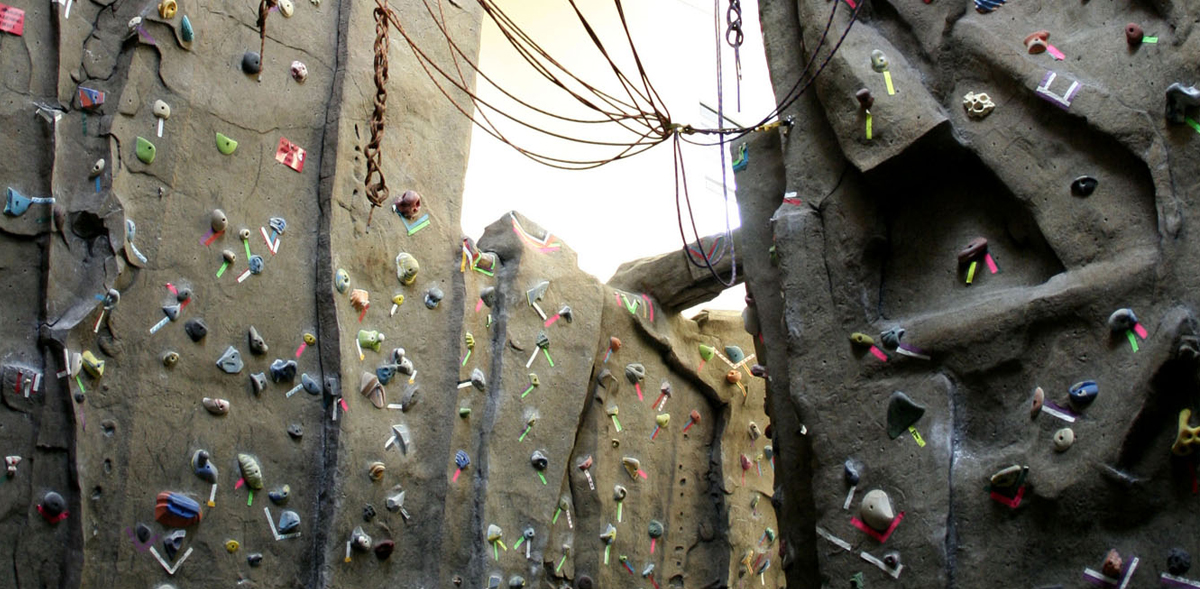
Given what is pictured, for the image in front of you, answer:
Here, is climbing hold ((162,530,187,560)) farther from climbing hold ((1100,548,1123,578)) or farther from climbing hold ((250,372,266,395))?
climbing hold ((1100,548,1123,578))

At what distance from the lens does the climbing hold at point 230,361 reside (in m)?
3.86

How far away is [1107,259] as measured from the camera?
135 inches

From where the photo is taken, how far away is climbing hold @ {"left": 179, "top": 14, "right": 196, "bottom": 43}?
3900 millimetres

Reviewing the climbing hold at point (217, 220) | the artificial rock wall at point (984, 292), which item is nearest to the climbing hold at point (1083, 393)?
A: the artificial rock wall at point (984, 292)

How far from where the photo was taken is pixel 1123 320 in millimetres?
3303

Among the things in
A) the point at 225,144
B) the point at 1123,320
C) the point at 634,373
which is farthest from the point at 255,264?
the point at 1123,320

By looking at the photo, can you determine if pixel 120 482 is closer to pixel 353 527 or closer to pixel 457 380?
pixel 353 527

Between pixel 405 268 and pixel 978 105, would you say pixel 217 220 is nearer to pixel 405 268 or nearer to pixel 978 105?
pixel 405 268

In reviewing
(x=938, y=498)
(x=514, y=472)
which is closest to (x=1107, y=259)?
(x=938, y=498)

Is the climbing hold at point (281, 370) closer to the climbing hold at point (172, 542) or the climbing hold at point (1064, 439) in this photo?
the climbing hold at point (172, 542)

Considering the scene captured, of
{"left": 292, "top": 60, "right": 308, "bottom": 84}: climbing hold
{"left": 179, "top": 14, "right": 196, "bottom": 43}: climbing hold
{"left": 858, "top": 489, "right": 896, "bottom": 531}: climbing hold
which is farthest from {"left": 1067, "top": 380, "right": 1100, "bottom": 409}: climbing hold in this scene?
{"left": 179, "top": 14, "right": 196, "bottom": 43}: climbing hold

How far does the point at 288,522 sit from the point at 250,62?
5.70 ft

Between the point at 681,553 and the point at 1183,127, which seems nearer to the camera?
the point at 1183,127

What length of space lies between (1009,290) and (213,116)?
2.93m
